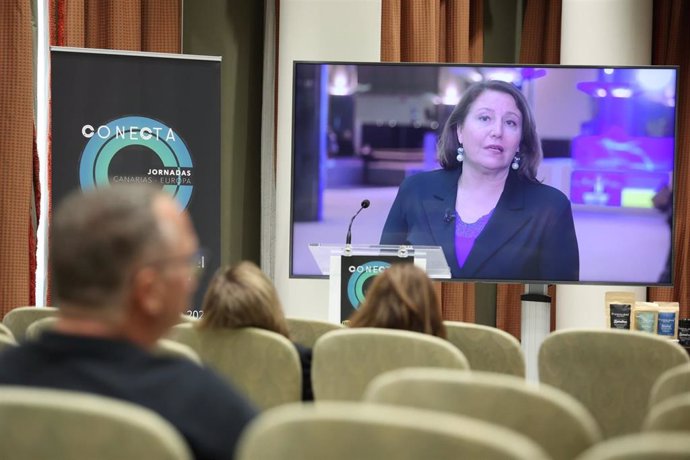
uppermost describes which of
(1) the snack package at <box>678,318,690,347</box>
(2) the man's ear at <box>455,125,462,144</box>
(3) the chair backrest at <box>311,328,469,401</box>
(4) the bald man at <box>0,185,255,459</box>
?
(2) the man's ear at <box>455,125,462,144</box>

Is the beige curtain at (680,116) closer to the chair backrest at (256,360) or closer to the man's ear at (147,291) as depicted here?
the chair backrest at (256,360)

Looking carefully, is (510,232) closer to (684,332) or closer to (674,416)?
(684,332)

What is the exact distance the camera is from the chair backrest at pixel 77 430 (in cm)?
120

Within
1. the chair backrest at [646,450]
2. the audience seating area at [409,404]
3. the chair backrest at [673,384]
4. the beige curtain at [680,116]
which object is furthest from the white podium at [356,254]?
the chair backrest at [646,450]

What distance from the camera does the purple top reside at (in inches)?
205

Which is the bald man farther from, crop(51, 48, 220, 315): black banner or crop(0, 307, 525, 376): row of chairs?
crop(51, 48, 220, 315): black banner

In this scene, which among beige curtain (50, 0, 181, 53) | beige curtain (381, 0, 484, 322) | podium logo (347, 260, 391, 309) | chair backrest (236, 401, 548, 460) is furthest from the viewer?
beige curtain (381, 0, 484, 322)

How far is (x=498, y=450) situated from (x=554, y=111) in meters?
4.28

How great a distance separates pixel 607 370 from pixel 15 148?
345cm

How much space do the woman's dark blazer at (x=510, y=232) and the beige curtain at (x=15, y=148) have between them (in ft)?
6.62

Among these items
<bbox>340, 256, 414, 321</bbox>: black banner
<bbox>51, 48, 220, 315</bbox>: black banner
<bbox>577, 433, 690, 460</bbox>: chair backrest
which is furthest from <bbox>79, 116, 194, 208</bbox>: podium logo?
<bbox>577, 433, 690, 460</bbox>: chair backrest

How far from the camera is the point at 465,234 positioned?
17.1 feet

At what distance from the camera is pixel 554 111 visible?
5211mm

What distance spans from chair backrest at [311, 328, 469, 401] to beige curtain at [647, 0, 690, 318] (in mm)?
4529
